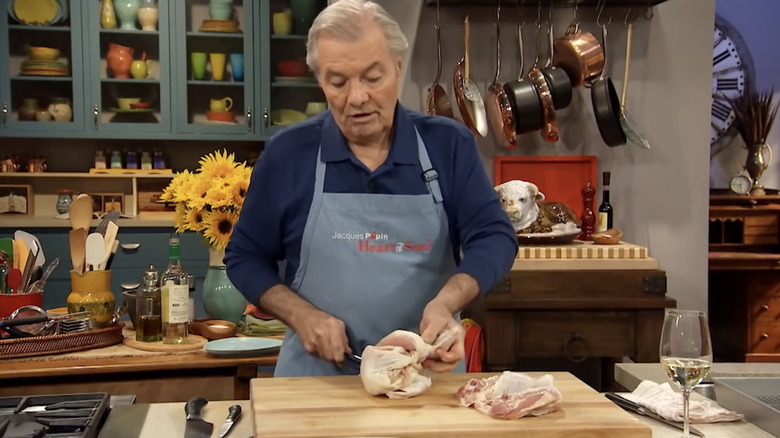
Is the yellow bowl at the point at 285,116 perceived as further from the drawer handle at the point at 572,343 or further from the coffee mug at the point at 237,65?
the drawer handle at the point at 572,343

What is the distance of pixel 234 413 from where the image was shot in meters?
1.33

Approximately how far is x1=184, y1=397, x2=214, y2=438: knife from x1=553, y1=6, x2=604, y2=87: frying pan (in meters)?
2.12

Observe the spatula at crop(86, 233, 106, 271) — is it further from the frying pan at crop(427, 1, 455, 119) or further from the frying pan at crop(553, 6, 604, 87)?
the frying pan at crop(553, 6, 604, 87)

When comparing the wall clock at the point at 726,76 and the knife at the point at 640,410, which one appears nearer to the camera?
the knife at the point at 640,410

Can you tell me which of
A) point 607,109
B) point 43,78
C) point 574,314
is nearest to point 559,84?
point 607,109

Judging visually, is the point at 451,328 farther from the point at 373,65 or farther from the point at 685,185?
the point at 685,185

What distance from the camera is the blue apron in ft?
5.05

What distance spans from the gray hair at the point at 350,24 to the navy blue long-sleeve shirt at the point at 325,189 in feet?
0.53

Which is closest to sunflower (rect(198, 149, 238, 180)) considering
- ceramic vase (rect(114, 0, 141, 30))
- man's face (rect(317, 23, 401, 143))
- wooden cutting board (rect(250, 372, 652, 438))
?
man's face (rect(317, 23, 401, 143))

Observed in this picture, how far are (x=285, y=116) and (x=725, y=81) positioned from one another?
2713 millimetres

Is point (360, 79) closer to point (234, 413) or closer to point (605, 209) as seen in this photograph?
point (234, 413)

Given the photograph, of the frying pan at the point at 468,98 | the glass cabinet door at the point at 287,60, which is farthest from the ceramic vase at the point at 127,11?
the frying pan at the point at 468,98

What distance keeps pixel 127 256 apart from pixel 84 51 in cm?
108

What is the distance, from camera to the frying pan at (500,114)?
10.00 ft
